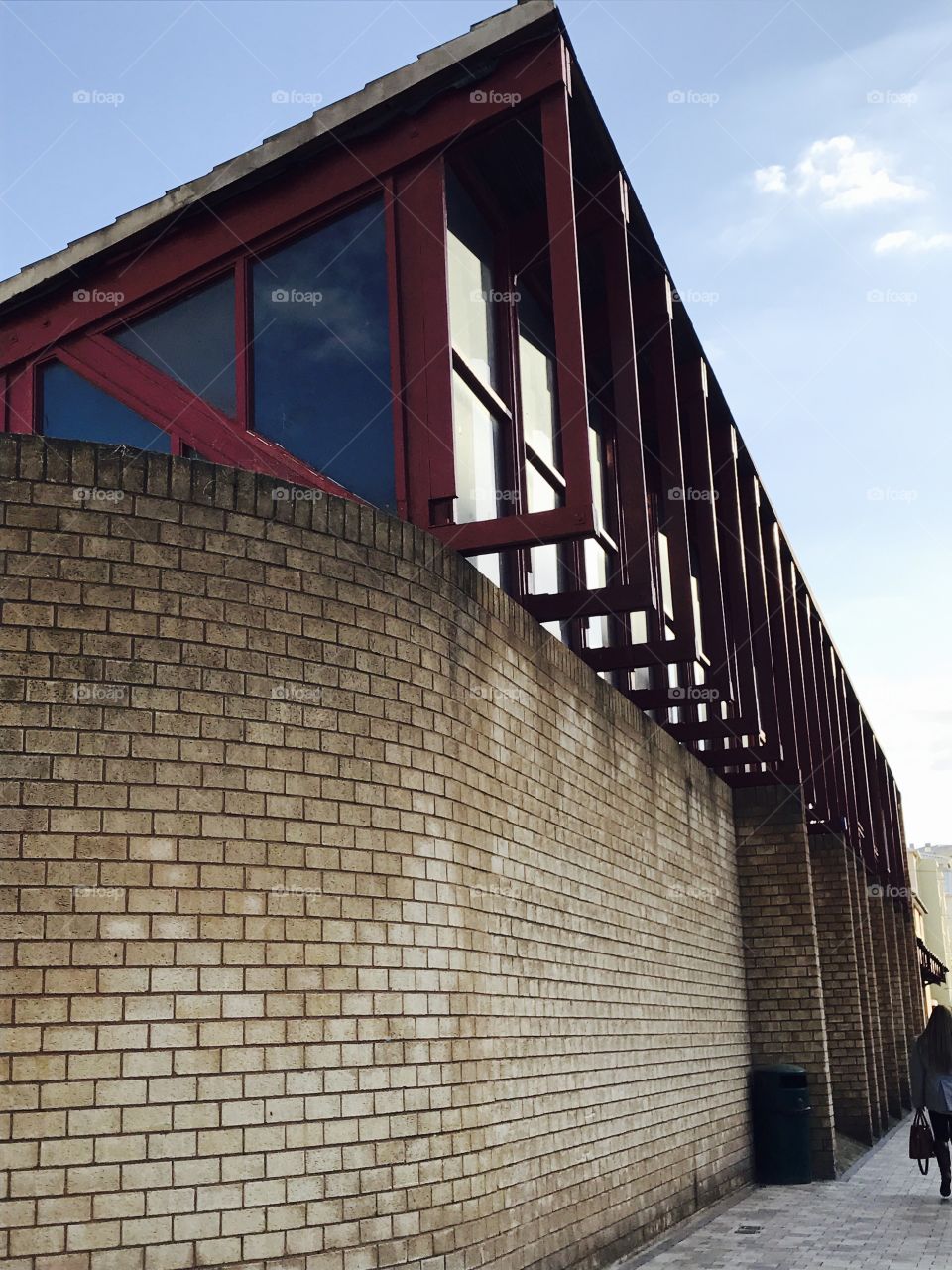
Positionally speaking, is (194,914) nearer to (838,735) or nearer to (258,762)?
(258,762)

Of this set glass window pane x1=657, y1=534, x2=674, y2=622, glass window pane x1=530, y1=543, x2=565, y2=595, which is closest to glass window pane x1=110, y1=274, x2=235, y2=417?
glass window pane x1=530, y1=543, x2=565, y2=595

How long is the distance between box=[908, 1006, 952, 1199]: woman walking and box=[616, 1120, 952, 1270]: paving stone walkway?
59 cm

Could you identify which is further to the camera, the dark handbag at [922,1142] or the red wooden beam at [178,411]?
the dark handbag at [922,1142]

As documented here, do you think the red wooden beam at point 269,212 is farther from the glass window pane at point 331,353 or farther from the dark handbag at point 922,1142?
the dark handbag at point 922,1142

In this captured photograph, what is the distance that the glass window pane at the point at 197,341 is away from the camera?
1068 cm

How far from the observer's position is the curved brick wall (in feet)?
19.3

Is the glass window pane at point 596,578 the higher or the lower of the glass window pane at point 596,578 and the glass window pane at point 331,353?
the lower

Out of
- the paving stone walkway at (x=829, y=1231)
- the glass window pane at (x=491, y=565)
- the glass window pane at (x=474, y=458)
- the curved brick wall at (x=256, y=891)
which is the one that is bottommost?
the paving stone walkway at (x=829, y=1231)

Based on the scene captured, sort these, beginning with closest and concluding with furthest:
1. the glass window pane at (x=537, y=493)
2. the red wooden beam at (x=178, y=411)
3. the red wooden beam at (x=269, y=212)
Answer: the red wooden beam at (x=269, y=212), the red wooden beam at (x=178, y=411), the glass window pane at (x=537, y=493)

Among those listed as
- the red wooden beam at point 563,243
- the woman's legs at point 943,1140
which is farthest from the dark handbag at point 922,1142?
the red wooden beam at point 563,243

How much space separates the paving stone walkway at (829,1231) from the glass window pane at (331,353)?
605 cm

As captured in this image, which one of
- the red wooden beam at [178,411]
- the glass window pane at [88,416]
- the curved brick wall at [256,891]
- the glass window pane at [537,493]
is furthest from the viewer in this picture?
the glass window pane at [537,493]

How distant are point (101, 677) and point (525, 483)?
559 cm

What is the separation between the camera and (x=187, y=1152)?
6004mm
